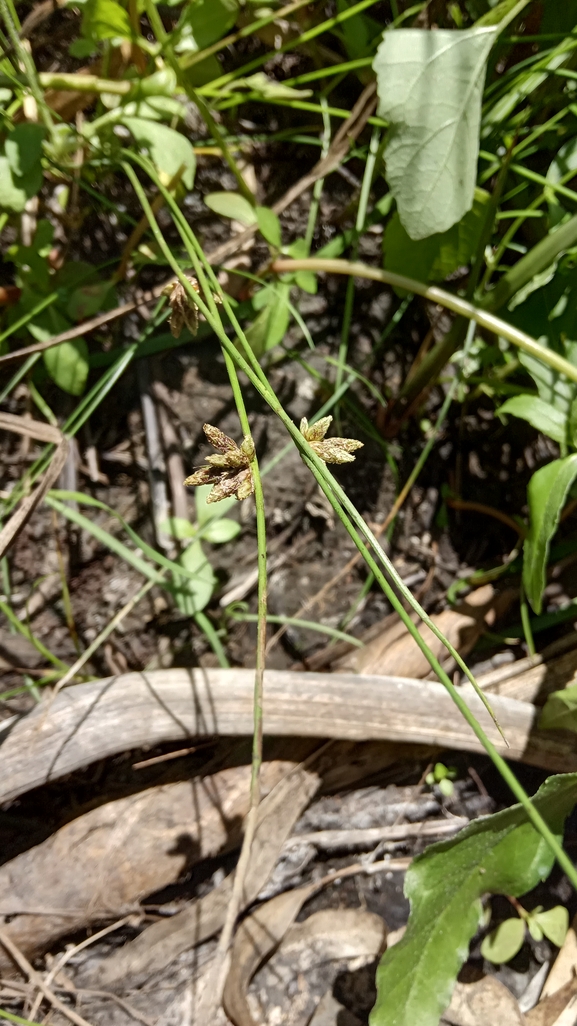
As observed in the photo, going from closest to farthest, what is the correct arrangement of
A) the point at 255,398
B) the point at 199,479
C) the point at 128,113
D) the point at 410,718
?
the point at 199,479, the point at 128,113, the point at 410,718, the point at 255,398

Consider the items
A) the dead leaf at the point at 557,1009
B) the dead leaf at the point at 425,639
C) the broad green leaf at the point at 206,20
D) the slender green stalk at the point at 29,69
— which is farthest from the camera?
the dead leaf at the point at 425,639

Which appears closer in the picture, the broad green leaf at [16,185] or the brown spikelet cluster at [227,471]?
the brown spikelet cluster at [227,471]

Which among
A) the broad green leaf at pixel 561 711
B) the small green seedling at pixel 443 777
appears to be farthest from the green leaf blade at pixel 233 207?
the small green seedling at pixel 443 777

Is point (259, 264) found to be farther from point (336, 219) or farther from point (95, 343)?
point (95, 343)

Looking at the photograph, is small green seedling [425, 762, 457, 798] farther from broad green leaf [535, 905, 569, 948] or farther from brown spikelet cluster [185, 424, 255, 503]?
brown spikelet cluster [185, 424, 255, 503]

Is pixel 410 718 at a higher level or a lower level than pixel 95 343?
lower

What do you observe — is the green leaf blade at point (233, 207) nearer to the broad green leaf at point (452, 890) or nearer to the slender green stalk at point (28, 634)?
the slender green stalk at point (28, 634)

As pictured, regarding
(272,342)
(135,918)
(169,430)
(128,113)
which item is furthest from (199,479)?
(135,918)
